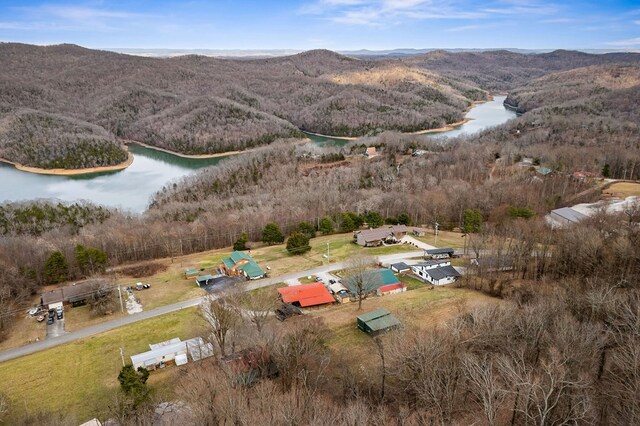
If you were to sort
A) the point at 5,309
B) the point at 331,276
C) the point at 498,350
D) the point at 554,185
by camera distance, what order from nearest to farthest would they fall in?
the point at 498,350, the point at 5,309, the point at 331,276, the point at 554,185

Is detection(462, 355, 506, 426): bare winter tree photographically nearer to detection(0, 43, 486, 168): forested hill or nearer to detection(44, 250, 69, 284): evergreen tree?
detection(44, 250, 69, 284): evergreen tree

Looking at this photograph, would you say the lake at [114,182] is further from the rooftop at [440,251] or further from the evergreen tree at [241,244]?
the rooftop at [440,251]

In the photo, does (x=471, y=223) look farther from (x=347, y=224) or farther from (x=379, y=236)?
(x=347, y=224)

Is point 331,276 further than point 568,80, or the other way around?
point 568,80

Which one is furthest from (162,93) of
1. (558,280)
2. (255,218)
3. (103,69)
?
(558,280)

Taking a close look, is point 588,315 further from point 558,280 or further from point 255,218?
point 255,218

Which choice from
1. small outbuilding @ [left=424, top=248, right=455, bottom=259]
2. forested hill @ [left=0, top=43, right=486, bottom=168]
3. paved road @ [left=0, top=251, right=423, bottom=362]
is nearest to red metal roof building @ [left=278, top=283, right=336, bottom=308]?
paved road @ [left=0, top=251, right=423, bottom=362]
